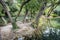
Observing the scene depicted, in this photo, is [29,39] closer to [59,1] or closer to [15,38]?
[15,38]

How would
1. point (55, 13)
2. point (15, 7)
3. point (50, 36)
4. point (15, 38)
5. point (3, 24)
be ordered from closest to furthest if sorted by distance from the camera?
point (50, 36)
point (15, 38)
point (3, 24)
point (15, 7)
point (55, 13)

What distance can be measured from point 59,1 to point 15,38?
3775 mm

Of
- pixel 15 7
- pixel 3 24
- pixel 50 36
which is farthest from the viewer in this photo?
pixel 15 7

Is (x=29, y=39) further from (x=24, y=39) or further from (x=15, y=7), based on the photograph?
(x=15, y=7)

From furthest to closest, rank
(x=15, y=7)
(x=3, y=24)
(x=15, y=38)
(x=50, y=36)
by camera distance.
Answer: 1. (x=15, y=7)
2. (x=3, y=24)
3. (x=15, y=38)
4. (x=50, y=36)

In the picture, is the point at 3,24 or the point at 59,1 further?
the point at 3,24

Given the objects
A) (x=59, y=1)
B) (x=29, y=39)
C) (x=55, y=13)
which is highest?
(x=59, y=1)

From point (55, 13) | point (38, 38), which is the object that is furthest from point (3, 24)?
point (55, 13)

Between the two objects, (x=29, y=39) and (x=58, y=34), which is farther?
(x=29, y=39)

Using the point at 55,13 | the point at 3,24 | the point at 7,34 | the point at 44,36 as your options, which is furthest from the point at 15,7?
the point at 55,13

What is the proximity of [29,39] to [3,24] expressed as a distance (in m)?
7.40

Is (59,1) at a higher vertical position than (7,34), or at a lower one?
A: higher

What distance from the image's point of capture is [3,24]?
65.2 ft

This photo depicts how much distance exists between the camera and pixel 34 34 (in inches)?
512
